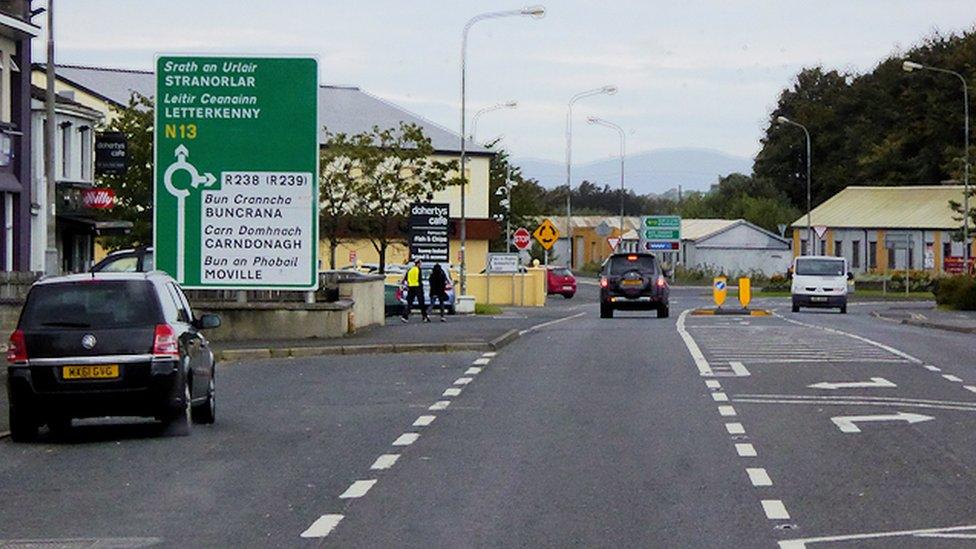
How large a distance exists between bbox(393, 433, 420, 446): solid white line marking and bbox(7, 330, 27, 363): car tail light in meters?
3.33

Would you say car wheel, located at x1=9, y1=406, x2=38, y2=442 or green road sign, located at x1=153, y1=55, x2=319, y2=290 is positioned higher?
green road sign, located at x1=153, y1=55, x2=319, y2=290

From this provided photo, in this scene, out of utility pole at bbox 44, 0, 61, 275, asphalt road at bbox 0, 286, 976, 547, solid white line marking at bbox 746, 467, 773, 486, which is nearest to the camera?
asphalt road at bbox 0, 286, 976, 547

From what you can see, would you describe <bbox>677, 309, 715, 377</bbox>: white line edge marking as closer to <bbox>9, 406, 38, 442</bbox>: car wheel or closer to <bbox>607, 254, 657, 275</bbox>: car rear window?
<bbox>607, 254, 657, 275</bbox>: car rear window

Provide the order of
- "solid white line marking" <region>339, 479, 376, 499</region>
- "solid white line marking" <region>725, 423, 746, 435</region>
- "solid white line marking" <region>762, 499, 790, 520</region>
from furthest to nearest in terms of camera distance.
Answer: "solid white line marking" <region>725, 423, 746, 435</region>
"solid white line marking" <region>339, 479, 376, 499</region>
"solid white line marking" <region>762, 499, 790, 520</region>

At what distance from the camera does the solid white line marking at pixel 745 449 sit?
14.8 metres

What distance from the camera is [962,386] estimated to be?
72.1ft

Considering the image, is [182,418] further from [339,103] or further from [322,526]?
[339,103]

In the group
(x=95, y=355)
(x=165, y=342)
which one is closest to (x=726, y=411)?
(x=165, y=342)

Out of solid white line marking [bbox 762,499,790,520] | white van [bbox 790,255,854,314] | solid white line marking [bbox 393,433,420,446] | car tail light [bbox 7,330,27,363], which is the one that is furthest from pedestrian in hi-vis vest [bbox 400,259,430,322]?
solid white line marking [bbox 762,499,790,520]

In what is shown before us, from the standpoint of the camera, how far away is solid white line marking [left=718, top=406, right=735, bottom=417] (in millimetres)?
18266

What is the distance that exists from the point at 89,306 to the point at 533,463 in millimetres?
4654

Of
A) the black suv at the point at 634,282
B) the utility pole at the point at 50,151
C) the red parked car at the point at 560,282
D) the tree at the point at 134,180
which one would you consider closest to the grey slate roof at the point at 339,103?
the red parked car at the point at 560,282

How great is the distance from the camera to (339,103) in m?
93.3

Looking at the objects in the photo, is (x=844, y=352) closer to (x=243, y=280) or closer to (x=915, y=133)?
(x=243, y=280)
